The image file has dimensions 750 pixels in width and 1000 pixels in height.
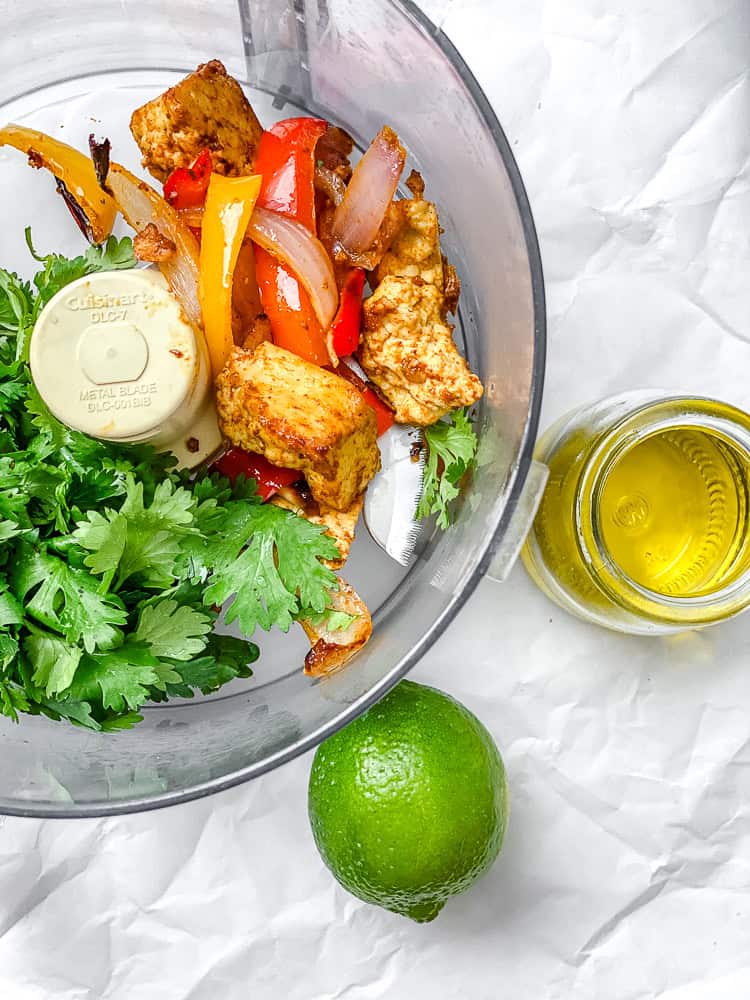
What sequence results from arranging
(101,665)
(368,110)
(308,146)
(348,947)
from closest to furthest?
(101,665) < (308,146) < (368,110) < (348,947)

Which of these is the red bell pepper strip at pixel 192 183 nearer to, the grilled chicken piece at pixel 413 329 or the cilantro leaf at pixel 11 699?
the grilled chicken piece at pixel 413 329

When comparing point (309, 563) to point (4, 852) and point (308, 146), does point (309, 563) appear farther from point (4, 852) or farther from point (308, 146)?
point (4, 852)

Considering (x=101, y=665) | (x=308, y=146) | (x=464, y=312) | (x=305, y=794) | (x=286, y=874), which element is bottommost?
(x=286, y=874)

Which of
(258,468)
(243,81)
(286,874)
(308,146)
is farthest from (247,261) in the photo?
(286,874)

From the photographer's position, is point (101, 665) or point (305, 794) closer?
point (101, 665)

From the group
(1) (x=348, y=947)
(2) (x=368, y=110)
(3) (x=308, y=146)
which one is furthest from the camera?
(1) (x=348, y=947)

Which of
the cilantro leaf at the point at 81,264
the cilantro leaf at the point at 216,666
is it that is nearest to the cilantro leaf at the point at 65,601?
the cilantro leaf at the point at 216,666

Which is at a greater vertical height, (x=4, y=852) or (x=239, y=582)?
(x=239, y=582)
